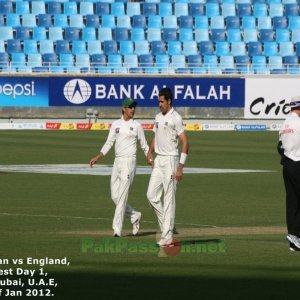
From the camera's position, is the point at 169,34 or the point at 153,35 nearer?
the point at 153,35

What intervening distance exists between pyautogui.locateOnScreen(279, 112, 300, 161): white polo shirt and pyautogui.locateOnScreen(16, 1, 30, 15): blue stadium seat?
39.6m

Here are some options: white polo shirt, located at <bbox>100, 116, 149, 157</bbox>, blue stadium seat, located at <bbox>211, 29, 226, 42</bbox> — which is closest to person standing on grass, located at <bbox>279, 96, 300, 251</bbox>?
white polo shirt, located at <bbox>100, 116, 149, 157</bbox>

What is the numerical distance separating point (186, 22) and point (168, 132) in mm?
40130

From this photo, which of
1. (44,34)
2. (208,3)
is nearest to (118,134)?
(44,34)

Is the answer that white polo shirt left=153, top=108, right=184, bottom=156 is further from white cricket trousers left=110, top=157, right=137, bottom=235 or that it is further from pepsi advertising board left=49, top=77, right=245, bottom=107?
pepsi advertising board left=49, top=77, right=245, bottom=107

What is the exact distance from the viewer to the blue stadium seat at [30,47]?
50.6 m

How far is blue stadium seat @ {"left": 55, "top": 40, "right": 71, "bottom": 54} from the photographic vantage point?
50812 millimetres

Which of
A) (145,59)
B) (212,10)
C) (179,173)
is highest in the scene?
(212,10)

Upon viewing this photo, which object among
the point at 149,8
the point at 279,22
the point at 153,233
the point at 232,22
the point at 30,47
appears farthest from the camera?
the point at 279,22

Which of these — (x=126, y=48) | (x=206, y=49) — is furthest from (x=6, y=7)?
(x=206, y=49)

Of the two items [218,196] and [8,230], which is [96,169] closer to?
[218,196]

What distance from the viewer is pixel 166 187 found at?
1428 centimetres

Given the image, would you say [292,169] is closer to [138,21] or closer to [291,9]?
[138,21]

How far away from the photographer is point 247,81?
48.4 m
